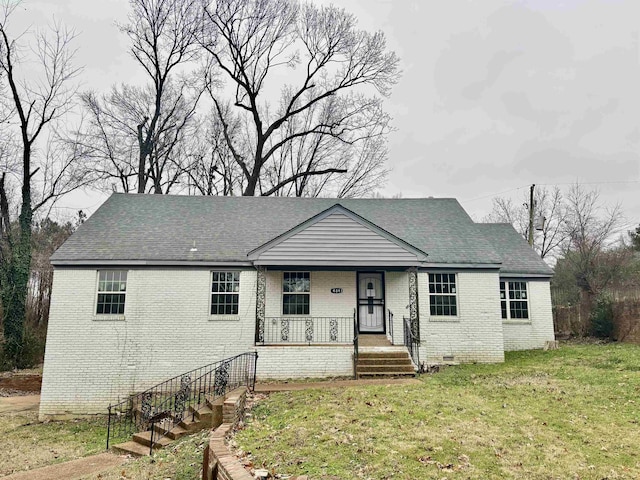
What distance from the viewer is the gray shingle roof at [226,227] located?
13805 mm

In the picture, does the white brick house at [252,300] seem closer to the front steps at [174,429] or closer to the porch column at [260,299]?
the porch column at [260,299]

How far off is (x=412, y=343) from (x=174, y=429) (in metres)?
7.43

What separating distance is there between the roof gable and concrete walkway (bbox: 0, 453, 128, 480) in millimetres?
6420

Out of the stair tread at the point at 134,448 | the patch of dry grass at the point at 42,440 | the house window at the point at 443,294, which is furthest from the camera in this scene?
the house window at the point at 443,294

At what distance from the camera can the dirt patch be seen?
53.4 ft

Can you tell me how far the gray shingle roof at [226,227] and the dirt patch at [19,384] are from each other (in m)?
7.19

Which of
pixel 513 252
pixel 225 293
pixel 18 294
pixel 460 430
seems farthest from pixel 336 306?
pixel 18 294

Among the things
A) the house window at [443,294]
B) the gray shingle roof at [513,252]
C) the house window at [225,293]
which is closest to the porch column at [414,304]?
the house window at [443,294]

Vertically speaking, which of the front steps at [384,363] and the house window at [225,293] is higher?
the house window at [225,293]

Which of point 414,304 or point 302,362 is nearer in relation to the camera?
point 302,362

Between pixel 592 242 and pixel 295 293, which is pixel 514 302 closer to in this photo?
pixel 295 293

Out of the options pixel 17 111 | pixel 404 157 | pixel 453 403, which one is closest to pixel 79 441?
pixel 453 403

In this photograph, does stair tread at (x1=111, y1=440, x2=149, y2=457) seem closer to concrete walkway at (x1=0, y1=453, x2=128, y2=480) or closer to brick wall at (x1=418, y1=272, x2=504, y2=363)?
concrete walkway at (x1=0, y1=453, x2=128, y2=480)

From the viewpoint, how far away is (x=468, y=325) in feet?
46.5
